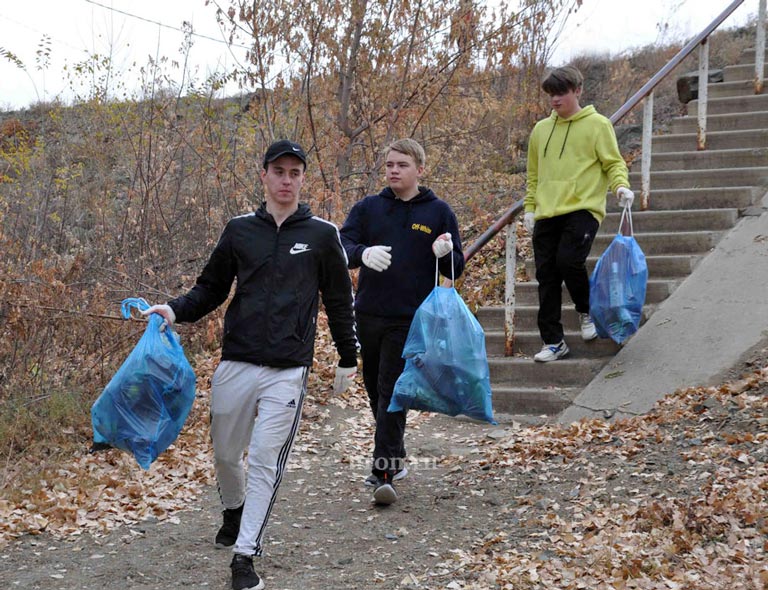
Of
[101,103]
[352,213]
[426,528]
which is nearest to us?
[426,528]

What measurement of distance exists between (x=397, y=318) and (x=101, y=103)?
27.1ft

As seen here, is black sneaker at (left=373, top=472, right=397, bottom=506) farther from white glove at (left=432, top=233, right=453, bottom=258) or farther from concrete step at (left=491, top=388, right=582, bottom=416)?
concrete step at (left=491, top=388, right=582, bottom=416)

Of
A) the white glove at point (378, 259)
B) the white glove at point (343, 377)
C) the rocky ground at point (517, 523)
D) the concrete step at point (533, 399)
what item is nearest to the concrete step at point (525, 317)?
the concrete step at point (533, 399)

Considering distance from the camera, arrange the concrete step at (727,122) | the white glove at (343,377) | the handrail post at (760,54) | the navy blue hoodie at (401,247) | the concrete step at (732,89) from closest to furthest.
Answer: the white glove at (343,377) < the navy blue hoodie at (401,247) < the concrete step at (727,122) < the handrail post at (760,54) < the concrete step at (732,89)

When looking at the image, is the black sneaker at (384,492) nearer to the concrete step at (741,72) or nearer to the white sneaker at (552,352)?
the white sneaker at (552,352)

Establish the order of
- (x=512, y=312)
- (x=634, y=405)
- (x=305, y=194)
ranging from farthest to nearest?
(x=305, y=194) < (x=512, y=312) < (x=634, y=405)

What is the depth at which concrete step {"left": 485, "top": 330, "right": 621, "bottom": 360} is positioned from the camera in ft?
23.0

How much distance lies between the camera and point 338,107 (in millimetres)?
10180

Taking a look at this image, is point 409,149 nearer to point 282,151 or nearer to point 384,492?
point 282,151

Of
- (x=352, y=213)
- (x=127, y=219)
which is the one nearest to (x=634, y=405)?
(x=352, y=213)

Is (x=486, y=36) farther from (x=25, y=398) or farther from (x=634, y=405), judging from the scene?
(x=25, y=398)

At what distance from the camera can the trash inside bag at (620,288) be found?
6.59m

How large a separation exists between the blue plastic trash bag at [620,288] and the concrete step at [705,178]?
2.41 meters

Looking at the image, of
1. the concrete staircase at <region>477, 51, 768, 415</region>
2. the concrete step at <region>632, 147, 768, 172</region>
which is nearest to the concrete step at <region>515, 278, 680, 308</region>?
the concrete staircase at <region>477, 51, 768, 415</region>
